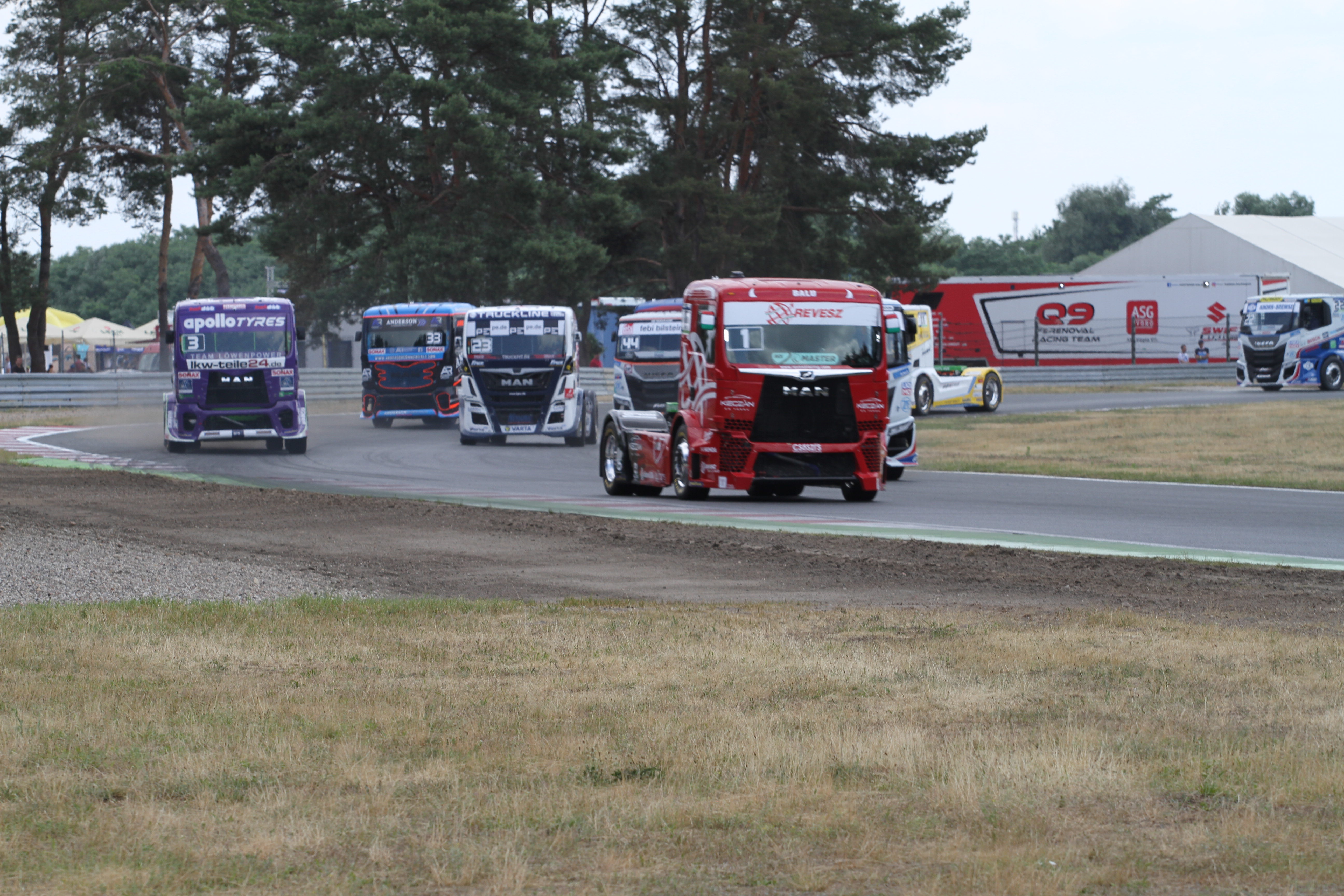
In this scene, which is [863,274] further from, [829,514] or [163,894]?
[163,894]

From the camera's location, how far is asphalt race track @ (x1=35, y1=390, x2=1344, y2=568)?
14.9 meters

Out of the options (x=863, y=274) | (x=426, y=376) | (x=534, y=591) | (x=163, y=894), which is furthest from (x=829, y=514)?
(x=863, y=274)

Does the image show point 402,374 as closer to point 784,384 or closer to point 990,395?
point 990,395

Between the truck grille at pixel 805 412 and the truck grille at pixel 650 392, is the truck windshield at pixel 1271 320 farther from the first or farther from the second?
the truck grille at pixel 805 412

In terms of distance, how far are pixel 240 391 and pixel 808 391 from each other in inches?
532

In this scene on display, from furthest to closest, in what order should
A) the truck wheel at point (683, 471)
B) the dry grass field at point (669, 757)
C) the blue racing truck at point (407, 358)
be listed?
the blue racing truck at point (407, 358) → the truck wheel at point (683, 471) → the dry grass field at point (669, 757)

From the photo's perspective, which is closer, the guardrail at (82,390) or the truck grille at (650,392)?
the truck grille at (650,392)

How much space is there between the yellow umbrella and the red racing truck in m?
48.8

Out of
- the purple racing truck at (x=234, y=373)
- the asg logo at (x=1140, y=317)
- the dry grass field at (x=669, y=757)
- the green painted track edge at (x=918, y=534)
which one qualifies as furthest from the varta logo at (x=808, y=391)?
the asg logo at (x=1140, y=317)

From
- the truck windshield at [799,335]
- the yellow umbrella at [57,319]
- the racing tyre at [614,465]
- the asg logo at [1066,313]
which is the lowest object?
the racing tyre at [614,465]

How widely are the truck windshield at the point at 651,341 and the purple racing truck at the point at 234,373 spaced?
6132 millimetres

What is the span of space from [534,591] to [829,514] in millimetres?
6407

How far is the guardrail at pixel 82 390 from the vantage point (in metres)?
40.1

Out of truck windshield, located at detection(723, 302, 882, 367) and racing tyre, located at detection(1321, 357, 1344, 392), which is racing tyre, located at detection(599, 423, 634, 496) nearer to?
truck windshield, located at detection(723, 302, 882, 367)
